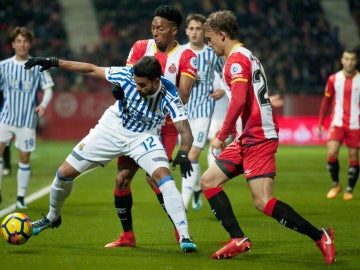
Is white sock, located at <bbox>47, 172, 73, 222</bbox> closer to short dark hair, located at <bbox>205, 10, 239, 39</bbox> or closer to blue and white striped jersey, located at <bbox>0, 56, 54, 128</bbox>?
short dark hair, located at <bbox>205, 10, 239, 39</bbox>

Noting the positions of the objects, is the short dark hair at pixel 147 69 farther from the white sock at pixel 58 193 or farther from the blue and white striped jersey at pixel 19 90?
the blue and white striped jersey at pixel 19 90

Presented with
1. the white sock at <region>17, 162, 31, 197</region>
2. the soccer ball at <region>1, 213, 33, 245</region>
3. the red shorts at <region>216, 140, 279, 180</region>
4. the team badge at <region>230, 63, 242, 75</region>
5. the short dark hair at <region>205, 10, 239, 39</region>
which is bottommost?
the white sock at <region>17, 162, 31, 197</region>

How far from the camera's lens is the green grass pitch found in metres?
7.25

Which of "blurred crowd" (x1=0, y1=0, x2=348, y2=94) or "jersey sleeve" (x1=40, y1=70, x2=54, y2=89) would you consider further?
"blurred crowd" (x1=0, y1=0, x2=348, y2=94)

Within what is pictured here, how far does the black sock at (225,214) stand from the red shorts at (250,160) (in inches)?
9.1

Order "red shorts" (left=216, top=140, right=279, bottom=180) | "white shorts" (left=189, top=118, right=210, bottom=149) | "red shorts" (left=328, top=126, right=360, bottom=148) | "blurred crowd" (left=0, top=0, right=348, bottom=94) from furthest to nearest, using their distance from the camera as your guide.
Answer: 1. "blurred crowd" (left=0, top=0, right=348, bottom=94)
2. "red shorts" (left=328, top=126, right=360, bottom=148)
3. "white shorts" (left=189, top=118, right=210, bottom=149)
4. "red shorts" (left=216, top=140, right=279, bottom=180)

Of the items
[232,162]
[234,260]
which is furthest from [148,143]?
[234,260]

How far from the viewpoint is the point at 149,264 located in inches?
280

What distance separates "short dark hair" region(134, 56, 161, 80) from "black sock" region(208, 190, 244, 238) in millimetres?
1208

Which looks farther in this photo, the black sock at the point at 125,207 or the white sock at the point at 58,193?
the black sock at the point at 125,207

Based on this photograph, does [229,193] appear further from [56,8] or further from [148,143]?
[56,8]

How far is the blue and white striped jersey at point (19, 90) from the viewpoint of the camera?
37.3ft

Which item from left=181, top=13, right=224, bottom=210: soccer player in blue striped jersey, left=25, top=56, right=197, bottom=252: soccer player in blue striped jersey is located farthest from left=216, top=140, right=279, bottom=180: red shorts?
left=181, top=13, right=224, bottom=210: soccer player in blue striped jersey

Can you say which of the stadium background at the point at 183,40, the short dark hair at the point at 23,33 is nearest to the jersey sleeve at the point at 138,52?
the short dark hair at the point at 23,33
